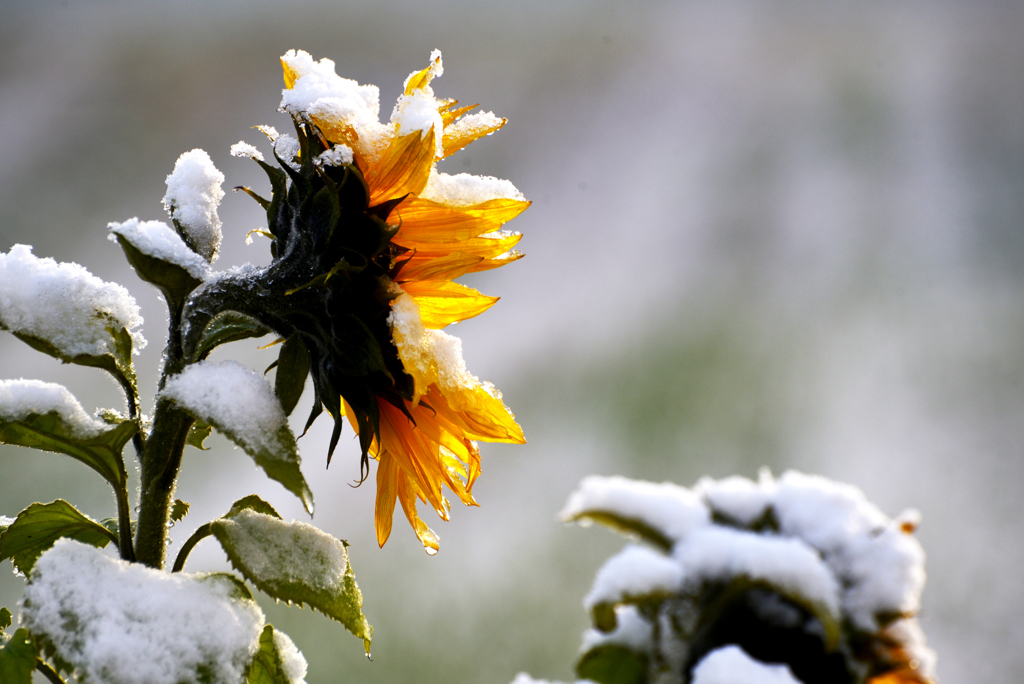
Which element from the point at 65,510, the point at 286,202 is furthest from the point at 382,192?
the point at 65,510

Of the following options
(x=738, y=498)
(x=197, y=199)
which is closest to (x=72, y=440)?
(x=197, y=199)

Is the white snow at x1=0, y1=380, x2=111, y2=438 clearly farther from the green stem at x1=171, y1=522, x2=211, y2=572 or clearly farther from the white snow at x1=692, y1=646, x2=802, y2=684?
the white snow at x1=692, y1=646, x2=802, y2=684

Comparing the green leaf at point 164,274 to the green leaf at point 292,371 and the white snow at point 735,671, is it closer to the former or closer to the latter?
the green leaf at point 292,371

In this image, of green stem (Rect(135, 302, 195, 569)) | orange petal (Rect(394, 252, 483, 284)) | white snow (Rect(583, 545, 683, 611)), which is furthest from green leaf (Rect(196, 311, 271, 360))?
white snow (Rect(583, 545, 683, 611))

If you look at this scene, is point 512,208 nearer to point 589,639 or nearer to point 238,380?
point 238,380

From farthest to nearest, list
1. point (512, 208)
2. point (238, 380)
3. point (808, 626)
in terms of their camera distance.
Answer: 1. point (808, 626)
2. point (512, 208)
3. point (238, 380)

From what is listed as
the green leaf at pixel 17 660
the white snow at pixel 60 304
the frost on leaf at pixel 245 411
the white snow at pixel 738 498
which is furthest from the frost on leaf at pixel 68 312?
the white snow at pixel 738 498

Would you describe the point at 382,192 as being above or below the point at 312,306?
above
